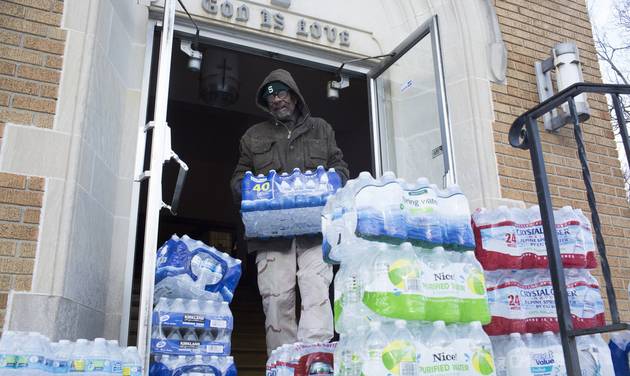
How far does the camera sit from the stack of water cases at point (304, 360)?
2.83 metres

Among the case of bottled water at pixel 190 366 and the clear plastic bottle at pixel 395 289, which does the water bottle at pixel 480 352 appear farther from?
the case of bottled water at pixel 190 366

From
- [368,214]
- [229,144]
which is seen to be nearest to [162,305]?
[368,214]

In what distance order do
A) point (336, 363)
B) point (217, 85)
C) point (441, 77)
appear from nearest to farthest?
1. point (336, 363)
2. point (441, 77)
3. point (217, 85)

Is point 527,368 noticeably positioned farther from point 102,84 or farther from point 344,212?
point 102,84

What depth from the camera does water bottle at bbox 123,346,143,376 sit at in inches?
104

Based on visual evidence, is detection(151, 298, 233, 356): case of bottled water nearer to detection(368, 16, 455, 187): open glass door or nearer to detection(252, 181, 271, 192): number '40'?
detection(252, 181, 271, 192): number '40'

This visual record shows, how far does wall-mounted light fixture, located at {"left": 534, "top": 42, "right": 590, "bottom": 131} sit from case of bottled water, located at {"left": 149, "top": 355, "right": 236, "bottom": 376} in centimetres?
366

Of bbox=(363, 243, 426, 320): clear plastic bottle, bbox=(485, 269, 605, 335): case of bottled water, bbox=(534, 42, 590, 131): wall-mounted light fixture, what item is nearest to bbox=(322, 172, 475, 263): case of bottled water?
bbox=(363, 243, 426, 320): clear plastic bottle

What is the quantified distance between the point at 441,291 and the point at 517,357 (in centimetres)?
56

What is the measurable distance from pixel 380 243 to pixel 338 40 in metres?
3.08

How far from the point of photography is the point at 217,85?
646 centimetres

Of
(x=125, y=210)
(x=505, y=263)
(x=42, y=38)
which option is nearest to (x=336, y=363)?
(x=505, y=263)

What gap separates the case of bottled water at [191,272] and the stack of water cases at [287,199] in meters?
0.31

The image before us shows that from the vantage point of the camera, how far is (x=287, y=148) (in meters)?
4.17
